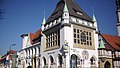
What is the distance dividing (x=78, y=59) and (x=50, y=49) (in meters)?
7.24

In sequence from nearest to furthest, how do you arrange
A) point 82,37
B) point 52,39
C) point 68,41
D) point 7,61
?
point 68,41, point 82,37, point 52,39, point 7,61

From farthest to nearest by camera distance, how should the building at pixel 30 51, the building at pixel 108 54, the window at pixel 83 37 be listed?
the building at pixel 30 51, the building at pixel 108 54, the window at pixel 83 37

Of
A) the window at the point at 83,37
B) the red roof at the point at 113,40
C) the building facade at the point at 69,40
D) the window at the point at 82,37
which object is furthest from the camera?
the red roof at the point at 113,40

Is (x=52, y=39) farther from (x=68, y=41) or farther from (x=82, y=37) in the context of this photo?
(x=82, y=37)

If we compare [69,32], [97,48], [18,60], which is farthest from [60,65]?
[18,60]

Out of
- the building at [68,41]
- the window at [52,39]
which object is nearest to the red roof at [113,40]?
the building at [68,41]

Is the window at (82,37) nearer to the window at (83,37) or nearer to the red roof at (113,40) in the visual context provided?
the window at (83,37)

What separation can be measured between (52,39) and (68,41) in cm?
601

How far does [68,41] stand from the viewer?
37438 mm

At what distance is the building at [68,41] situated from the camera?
37.8m

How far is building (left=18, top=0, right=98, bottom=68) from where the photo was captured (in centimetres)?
3775

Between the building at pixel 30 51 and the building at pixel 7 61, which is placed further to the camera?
the building at pixel 7 61

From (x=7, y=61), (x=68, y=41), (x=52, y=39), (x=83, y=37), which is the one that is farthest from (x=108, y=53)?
(x=7, y=61)

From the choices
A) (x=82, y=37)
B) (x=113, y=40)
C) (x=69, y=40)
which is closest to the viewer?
(x=69, y=40)
